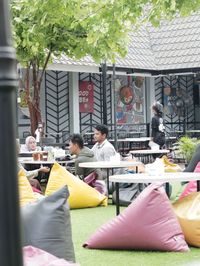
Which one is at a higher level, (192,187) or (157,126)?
(157,126)

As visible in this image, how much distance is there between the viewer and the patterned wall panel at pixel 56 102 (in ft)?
63.6

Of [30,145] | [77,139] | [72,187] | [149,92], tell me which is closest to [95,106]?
[149,92]

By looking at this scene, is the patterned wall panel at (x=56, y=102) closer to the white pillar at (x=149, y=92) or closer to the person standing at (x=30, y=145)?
the white pillar at (x=149, y=92)

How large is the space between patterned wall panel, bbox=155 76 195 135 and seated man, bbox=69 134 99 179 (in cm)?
1239

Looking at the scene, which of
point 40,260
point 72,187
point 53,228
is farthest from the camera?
point 72,187

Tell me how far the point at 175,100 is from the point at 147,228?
56.0 ft

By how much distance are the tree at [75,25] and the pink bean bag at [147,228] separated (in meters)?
3.12

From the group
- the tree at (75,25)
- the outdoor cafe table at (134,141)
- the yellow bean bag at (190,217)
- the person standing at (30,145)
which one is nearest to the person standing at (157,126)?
the tree at (75,25)

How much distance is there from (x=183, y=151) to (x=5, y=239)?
12809 mm

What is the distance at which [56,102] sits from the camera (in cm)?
1955

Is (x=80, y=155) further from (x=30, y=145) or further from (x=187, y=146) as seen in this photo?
(x=187, y=146)

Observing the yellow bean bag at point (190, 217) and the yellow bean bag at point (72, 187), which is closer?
the yellow bean bag at point (190, 217)

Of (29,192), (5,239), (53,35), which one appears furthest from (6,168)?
(53,35)

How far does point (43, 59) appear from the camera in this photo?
13023 mm
